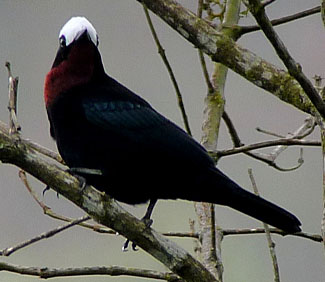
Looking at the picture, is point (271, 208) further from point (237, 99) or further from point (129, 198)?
point (237, 99)

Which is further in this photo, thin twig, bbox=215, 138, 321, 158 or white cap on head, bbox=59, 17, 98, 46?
white cap on head, bbox=59, 17, 98, 46

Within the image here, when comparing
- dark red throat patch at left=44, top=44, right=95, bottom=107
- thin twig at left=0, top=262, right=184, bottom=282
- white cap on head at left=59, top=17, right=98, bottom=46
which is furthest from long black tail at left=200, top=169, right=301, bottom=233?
white cap on head at left=59, top=17, right=98, bottom=46

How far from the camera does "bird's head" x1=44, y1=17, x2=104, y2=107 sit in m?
4.07

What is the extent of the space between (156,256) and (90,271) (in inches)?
11.0

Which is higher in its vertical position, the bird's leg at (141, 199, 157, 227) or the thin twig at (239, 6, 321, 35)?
the thin twig at (239, 6, 321, 35)

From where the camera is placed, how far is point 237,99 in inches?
332

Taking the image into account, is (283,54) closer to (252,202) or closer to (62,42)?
(252,202)

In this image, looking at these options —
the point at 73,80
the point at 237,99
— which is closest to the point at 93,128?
the point at 73,80

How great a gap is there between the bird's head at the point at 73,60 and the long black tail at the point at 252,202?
82 centimetres

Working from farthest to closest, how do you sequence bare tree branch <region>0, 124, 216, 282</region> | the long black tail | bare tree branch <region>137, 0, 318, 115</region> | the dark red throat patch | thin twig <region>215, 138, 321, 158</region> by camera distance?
the dark red throat patch → the long black tail → thin twig <region>215, 138, 321, 158</region> → bare tree branch <region>137, 0, 318, 115</region> → bare tree branch <region>0, 124, 216, 282</region>

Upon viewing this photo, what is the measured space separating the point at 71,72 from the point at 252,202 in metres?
1.09

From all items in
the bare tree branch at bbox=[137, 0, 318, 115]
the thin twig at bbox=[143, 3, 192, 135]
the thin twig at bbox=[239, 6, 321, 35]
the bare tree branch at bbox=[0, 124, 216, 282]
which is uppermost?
the thin twig at bbox=[239, 6, 321, 35]

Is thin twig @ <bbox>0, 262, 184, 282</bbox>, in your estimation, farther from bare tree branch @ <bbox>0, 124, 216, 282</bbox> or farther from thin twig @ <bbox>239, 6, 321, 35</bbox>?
thin twig @ <bbox>239, 6, 321, 35</bbox>

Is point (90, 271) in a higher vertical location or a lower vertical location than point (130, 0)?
lower
